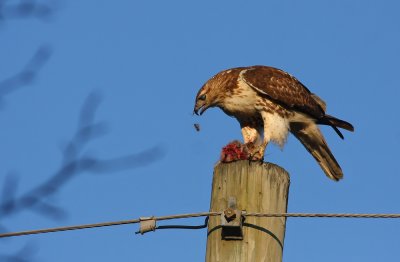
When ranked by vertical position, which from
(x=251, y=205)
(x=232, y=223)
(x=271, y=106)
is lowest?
(x=232, y=223)

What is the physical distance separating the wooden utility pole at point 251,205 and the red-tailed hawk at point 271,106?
3.78m

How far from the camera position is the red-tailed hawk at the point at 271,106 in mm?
8641

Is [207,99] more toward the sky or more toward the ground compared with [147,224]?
more toward the sky

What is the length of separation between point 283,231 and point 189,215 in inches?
20.4

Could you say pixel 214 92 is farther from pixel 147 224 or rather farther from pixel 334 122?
pixel 147 224

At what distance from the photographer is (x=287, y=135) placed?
8492 millimetres

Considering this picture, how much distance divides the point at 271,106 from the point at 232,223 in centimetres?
435

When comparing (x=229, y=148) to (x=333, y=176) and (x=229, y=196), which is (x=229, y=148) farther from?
(x=333, y=176)

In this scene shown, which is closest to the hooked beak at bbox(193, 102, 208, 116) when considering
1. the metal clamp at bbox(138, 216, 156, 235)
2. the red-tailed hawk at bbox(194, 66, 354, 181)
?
the red-tailed hawk at bbox(194, 66, 354, 181)

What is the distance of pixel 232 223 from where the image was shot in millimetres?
4375

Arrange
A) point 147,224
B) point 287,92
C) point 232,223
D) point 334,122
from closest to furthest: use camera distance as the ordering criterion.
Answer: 1. point 232,223
2. point 147,224
3. point 287,92
4. point 334,122

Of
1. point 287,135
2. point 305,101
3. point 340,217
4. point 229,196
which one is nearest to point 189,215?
point 229,196

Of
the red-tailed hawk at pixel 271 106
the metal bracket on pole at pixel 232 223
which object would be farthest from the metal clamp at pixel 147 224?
the red-tailed hawk at pixel 271 106

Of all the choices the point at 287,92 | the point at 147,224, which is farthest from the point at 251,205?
the point at 287,92
